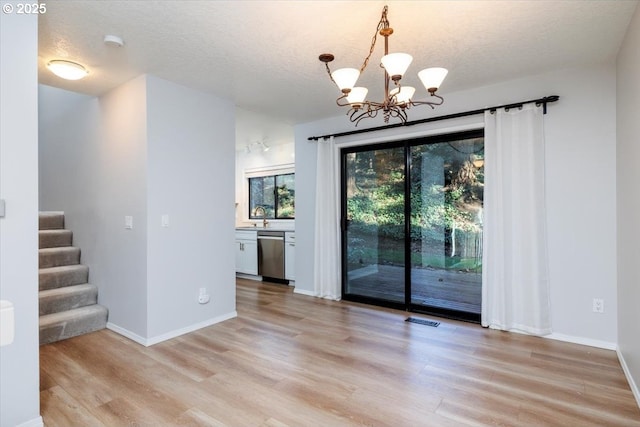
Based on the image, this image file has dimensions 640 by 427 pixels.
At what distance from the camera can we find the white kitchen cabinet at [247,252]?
599 centimetres

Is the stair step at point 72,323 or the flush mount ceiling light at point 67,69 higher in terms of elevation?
the flush mount ceiling light at point 67,69

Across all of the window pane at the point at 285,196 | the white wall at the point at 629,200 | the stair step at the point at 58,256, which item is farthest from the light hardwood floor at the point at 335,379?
the window pane at the point at 285,196

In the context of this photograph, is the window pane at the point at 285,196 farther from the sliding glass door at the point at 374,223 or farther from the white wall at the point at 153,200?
the white wall at the point at 153,200

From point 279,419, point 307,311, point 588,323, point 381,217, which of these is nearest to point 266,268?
point 307,311

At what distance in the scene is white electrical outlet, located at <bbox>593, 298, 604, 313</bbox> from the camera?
2943 mm

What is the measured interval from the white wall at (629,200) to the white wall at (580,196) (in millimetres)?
148

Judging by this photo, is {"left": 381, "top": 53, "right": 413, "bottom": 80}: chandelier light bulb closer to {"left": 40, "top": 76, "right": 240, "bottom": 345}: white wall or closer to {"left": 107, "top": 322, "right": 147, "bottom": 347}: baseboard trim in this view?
{"left": 40, "top": 76, "right": 240, "bottom": 345}: white wall

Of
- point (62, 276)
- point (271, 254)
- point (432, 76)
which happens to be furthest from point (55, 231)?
point (432, 76)

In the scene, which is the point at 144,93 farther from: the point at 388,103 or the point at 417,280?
the point at 417,280

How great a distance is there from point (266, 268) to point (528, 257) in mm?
3938

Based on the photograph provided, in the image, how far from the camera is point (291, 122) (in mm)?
4914

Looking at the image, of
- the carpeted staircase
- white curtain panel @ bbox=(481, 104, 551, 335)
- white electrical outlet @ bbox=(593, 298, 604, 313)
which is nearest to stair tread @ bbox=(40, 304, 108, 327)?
the carpeted staircase

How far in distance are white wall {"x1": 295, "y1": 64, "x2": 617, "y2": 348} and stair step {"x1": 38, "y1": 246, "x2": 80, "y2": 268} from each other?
499 cm

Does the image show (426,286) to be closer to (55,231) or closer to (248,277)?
(248,277)
